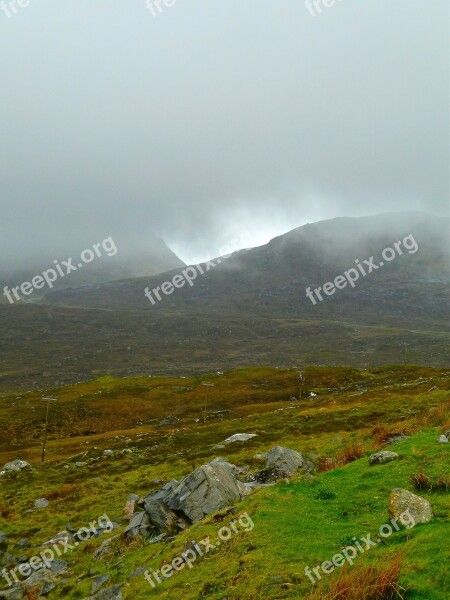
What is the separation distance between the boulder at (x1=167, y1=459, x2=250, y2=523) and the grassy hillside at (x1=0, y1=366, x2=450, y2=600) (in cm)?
183

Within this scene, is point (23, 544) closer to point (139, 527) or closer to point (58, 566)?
point (58, 566)

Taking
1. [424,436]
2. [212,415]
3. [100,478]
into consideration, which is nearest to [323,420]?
[100,478]

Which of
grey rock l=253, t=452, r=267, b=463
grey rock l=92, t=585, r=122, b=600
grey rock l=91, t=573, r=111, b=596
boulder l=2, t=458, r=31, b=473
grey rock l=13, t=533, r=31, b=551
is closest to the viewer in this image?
grey rock l=92, t=585, r=122, b=600

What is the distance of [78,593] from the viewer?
15.6 m

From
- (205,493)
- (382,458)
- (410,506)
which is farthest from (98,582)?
(382,458)

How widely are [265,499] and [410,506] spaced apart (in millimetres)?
4952

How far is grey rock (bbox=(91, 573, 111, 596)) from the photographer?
1507 cm

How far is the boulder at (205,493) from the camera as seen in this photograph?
18.0 m

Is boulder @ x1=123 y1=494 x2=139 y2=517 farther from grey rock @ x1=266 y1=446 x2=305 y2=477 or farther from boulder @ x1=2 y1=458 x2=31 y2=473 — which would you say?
boulder @ x1=2 y1=458 x2=31 y2=473

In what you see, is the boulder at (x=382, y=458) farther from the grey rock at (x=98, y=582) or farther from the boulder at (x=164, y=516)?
the grey rock at (x=98, y=582)

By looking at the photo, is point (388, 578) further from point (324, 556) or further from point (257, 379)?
point (257, 379)

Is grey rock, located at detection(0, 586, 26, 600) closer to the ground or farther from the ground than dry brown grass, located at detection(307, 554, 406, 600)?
farther from the ground

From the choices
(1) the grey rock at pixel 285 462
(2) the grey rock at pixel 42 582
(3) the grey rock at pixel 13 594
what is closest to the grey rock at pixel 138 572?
(2) the grey rock at pixel 42 582

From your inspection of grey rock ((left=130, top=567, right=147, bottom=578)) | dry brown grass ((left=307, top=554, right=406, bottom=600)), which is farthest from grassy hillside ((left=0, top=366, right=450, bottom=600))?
grey rock ((left=130, top=567, right=147, bottom=578))
